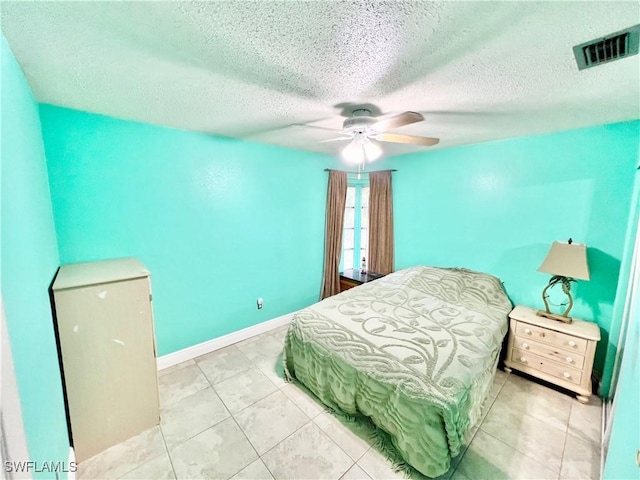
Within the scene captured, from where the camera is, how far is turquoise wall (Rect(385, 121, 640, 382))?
83.0 inches

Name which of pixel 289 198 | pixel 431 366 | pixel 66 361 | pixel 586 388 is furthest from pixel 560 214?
pixel 66 361

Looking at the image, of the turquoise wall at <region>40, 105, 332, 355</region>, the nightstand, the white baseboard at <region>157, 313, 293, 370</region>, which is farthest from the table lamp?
the white baseboard at <region>157, 313, 293, 370</region>

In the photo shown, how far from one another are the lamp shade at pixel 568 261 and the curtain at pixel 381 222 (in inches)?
69.8

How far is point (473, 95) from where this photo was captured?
1557 millimetres

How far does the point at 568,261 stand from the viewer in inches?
81.7

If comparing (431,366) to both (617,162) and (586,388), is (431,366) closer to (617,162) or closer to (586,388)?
(586,388)

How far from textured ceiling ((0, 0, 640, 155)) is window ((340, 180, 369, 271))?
6.88 feet

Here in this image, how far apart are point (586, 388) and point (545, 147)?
6.97ft

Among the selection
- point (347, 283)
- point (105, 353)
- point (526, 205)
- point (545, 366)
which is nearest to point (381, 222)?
point (347, 283)

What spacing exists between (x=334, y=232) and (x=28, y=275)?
3033mm

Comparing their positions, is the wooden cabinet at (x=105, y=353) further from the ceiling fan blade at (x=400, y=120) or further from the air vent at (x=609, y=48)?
the air vent at (x=609, y=48)

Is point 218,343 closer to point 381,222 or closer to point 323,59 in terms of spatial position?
point 381,222

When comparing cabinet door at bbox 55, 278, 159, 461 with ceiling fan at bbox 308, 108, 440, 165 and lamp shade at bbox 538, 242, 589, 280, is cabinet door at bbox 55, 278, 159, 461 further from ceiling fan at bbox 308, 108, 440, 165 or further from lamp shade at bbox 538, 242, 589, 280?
lamp shade at bbox 538, 242, 589, 280

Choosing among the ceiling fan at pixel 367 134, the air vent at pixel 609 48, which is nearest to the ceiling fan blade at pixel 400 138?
the ceiling fan at pixel 367 134
